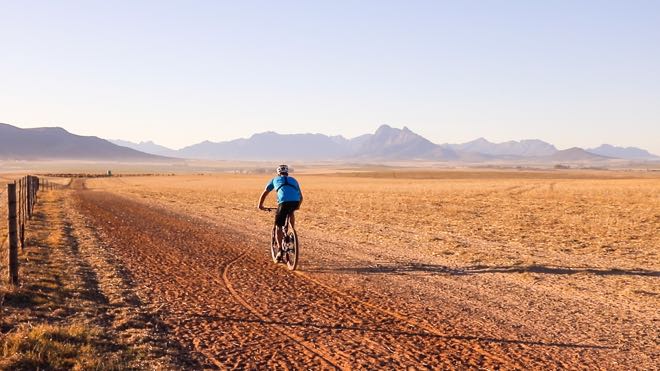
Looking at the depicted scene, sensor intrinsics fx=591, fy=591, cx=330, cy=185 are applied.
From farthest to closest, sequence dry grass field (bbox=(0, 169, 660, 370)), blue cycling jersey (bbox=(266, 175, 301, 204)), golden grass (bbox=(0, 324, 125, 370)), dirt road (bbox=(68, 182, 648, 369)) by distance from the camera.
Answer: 1. blue cycling jersey (bbox=(266, 175, 301, 204))
2. dry grass field (bbox=(0, 169, 660, 370))
3. dirt road (bbox=(68, 182, 648, 369))
4. golden grass (bbox=(0, 324, 125, 370))

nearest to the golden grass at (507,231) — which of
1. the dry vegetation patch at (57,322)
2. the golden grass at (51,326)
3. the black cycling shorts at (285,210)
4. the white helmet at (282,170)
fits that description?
the black cycling shorts at (285,210)

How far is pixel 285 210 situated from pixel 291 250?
33.0 inches

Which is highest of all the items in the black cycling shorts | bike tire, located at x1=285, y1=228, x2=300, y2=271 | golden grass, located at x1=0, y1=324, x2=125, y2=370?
the black cycling shorts

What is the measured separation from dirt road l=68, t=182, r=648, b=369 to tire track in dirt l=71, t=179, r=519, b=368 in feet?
0.04

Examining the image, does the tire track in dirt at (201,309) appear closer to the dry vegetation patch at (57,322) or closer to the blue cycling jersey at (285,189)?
the dry vegetation patch at (57,322)

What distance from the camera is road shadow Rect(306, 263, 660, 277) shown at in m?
12.2

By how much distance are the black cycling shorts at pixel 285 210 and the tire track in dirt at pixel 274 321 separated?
3.38ft

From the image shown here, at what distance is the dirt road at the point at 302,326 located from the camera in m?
6.67

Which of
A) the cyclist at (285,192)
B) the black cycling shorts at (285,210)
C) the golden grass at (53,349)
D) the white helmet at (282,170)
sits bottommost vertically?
the golden grass at (53,349)

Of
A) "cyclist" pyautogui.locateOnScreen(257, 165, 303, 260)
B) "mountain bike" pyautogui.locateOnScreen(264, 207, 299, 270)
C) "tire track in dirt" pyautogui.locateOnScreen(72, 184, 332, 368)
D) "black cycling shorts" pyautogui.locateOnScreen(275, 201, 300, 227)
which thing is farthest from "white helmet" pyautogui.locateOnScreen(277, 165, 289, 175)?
"tire track in dirt" pyautogui.locateOnScreen(72, 184, 332, 368)

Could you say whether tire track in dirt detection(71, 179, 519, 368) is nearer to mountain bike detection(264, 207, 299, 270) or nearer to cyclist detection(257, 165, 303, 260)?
→ mountain bike detection(264, 207, 299, 270)

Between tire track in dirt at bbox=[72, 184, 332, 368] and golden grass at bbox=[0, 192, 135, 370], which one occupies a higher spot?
golden grass at bbox=[0, 192, 135, 370]

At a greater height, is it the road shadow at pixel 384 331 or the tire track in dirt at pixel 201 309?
the road shadow at pixel 384 331

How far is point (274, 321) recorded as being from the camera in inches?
322
